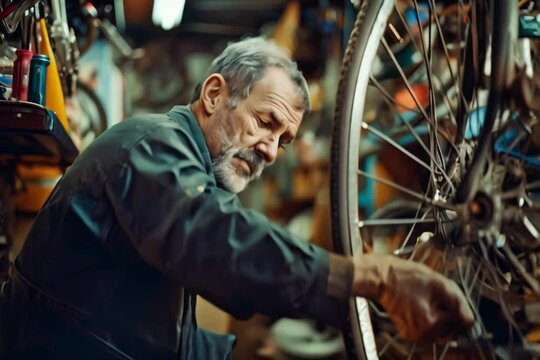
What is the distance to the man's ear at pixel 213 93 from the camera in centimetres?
133

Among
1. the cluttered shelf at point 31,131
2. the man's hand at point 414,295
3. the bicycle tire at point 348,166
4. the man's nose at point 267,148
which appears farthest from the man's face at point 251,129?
the man's hand at point 414,295

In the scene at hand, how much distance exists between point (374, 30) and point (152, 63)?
422 cm

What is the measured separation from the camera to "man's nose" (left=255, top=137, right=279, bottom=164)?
4.28 ft

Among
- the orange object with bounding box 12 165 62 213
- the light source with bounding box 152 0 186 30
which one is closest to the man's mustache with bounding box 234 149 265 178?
the orange object with bounding box 12 165 62 213

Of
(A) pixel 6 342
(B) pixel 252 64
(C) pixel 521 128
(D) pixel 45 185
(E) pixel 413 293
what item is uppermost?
(B) pixel 252 64

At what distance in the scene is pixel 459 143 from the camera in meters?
1.29

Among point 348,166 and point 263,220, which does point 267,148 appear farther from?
point 263,220

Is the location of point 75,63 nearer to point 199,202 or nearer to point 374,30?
point 374,30

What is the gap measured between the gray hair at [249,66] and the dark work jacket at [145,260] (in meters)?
0.11

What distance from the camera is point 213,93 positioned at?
4.41 feet

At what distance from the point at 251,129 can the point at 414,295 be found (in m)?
0.53

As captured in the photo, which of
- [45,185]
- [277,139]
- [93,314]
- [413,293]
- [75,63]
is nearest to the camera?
[413,293]

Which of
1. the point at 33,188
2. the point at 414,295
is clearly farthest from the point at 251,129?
the point at 33,188

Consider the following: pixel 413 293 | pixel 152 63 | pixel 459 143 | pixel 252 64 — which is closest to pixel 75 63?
pixel 252 64
